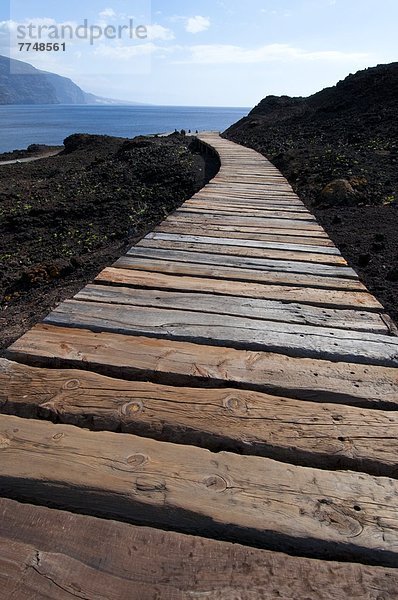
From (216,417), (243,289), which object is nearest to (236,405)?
(216,417)

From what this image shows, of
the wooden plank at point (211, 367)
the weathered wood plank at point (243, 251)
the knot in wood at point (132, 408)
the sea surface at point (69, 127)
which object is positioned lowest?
the knot in wood at point (132, 408)

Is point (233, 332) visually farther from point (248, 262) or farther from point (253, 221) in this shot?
point (253, 221)

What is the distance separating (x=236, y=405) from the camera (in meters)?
1.84

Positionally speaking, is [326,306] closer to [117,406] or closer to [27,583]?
[117,406]

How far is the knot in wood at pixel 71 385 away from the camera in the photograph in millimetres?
1914

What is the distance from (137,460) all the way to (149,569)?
0.39 m

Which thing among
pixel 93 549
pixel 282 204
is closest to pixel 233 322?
pixel 93 549

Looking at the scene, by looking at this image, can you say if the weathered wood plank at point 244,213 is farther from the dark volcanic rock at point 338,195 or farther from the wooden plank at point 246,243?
the dark volcanic rock at point 338,195

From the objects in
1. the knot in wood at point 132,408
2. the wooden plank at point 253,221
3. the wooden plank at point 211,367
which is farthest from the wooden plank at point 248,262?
the knot in wood at point 132,408

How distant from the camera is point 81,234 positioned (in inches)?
330

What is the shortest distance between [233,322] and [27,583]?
65.0 inches

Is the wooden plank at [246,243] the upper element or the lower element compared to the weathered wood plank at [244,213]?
lower

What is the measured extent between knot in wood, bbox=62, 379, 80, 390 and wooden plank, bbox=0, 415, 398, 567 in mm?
281

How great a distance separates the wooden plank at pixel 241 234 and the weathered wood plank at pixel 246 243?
72mm
